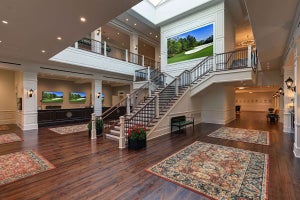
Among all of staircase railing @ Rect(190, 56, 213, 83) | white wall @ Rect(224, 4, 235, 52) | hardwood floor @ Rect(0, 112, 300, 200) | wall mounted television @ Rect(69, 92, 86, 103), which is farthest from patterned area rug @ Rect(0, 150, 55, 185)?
white wall @ Rect(224, 4, 235, 52)

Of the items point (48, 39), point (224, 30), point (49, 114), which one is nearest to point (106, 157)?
point (48, 39)

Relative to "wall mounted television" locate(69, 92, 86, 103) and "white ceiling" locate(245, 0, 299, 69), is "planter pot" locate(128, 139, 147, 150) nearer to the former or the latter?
"white ceiling" locate(245, 0, 299, 69)

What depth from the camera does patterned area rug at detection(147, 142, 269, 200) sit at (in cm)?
260

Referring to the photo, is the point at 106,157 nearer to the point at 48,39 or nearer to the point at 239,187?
the point at 239,187

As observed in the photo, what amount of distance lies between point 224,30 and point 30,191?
10.8 metres

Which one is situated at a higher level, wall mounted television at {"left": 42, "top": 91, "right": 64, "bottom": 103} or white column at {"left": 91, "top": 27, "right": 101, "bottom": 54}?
white column at {"left": 91, "top": 27, "right": 101, "bottom": 54}

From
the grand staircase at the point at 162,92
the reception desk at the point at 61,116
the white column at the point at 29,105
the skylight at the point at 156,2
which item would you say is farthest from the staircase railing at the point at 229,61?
Answer: the white column at the point at 29,105

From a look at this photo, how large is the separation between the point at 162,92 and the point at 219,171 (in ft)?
15.4

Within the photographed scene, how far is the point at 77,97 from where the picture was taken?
1312 cm

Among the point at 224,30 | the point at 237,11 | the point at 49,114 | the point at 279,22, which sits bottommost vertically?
the point at 49,114

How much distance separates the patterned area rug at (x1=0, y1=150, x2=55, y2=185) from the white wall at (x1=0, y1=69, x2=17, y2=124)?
7268 mm

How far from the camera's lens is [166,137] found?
6.16m

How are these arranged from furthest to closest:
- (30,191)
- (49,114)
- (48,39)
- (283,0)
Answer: (49,114)
(48,39)
(283,0)
(30,191)

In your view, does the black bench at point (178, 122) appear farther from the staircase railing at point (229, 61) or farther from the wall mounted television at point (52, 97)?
the wall mounted television at point (52, 97)
